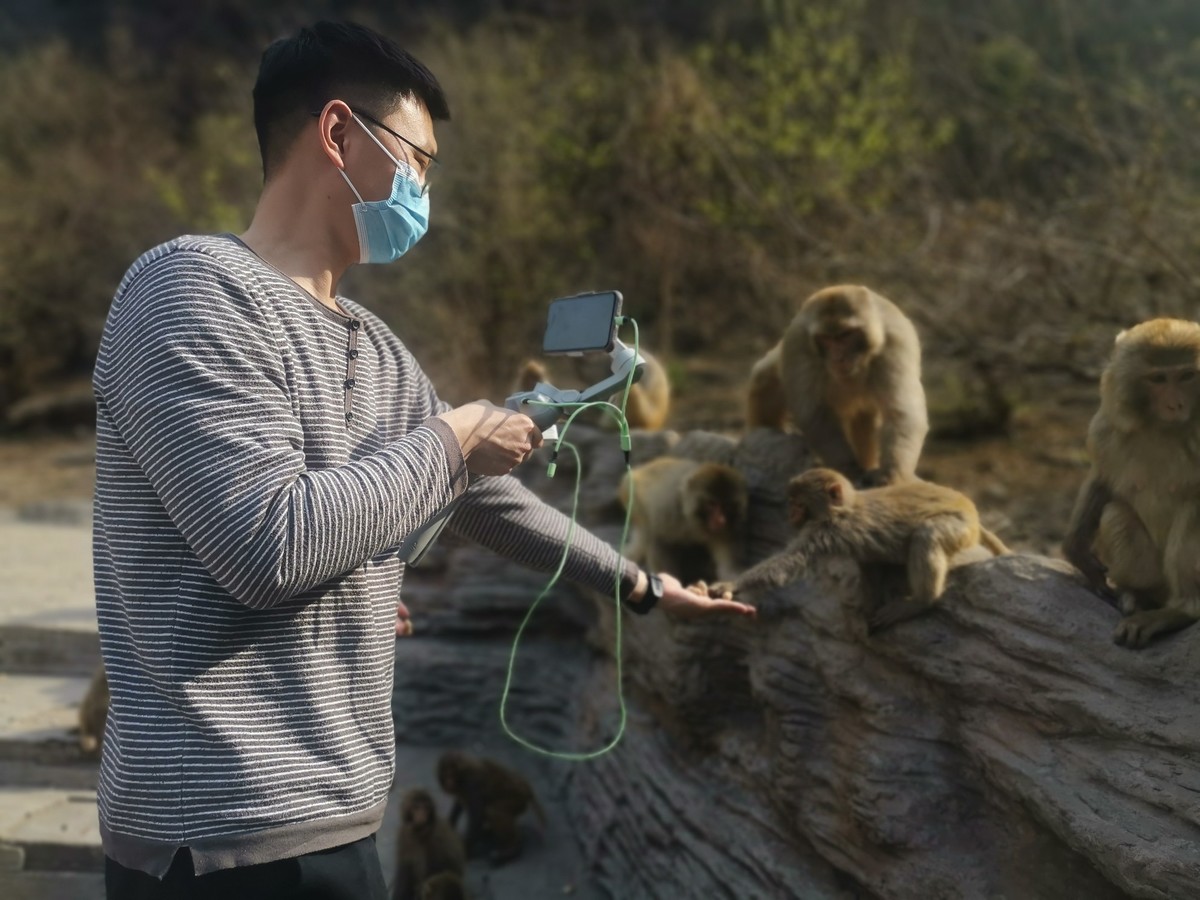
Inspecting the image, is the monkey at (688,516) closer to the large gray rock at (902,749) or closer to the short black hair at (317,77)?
the large gray rock at (902,749)

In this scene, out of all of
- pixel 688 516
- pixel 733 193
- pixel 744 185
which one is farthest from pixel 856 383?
pixel 733 193

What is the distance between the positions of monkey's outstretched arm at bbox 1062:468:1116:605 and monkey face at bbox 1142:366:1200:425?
0.30 metres

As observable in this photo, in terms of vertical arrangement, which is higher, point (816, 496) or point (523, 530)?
point (523, 530)

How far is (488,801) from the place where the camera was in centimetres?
587

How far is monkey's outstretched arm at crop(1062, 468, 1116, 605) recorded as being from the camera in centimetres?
328

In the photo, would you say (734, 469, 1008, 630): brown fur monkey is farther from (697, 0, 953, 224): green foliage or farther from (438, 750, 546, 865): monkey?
(697, 0, 953, 224): green foliage

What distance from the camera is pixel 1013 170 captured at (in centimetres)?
1281

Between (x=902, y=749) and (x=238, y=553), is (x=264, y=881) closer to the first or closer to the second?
(x=238, y=553)

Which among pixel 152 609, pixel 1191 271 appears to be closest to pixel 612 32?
pixel 1191 271

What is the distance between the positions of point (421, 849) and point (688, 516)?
182cm

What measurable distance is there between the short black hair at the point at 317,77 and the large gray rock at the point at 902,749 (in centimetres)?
217

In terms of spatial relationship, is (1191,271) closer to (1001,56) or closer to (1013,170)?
(1013,170)

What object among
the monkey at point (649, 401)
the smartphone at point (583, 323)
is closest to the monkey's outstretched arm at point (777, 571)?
the smartphone at point (583, 323)

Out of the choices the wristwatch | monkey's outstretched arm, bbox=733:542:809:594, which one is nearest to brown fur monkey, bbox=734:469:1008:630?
monkey's outstretched arm, bbox=733:542:809:594
